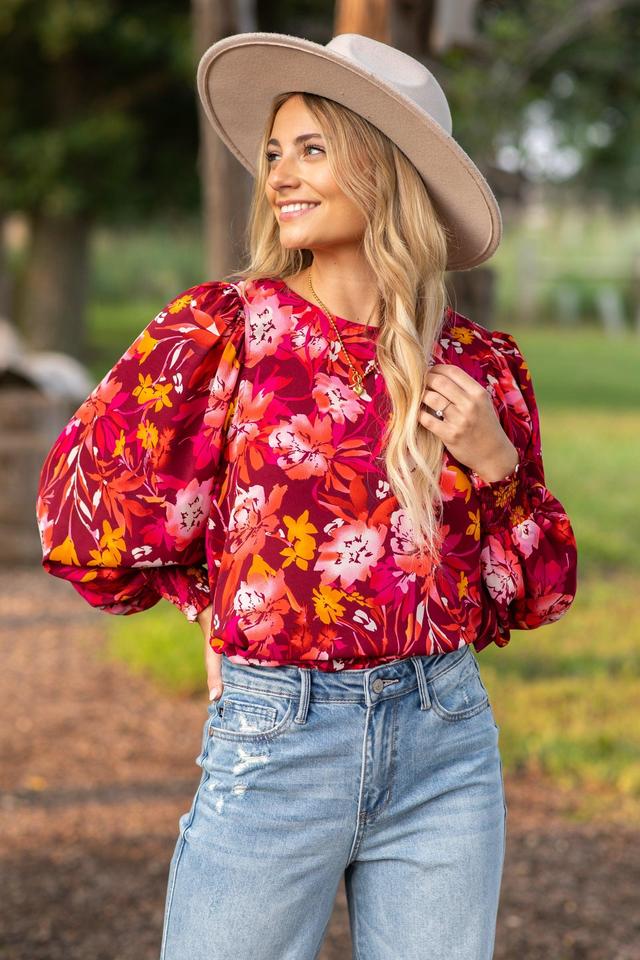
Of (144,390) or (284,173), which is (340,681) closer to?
(144,390)

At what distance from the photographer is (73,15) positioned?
12938 millimetres

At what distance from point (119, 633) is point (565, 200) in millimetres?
24541

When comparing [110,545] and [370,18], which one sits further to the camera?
[370,18]

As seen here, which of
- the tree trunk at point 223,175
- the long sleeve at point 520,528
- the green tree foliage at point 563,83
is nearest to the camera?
the long sleeve at point 520,528

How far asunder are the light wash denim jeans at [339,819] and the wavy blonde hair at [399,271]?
0.24 m

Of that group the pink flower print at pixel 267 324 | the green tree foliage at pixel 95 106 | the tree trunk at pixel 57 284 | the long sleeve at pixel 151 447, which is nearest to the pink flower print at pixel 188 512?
the long sleeve at pixel 151 447

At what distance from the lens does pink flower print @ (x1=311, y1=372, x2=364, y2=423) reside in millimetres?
1923

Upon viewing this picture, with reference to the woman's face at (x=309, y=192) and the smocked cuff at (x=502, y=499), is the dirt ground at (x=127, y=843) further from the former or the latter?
the woman's face at (x=309, y=192)

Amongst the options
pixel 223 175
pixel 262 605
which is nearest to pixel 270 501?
pixel 262 605

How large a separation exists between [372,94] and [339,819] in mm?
1027

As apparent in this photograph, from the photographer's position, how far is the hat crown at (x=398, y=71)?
1.97 meters

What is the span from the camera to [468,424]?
194cm

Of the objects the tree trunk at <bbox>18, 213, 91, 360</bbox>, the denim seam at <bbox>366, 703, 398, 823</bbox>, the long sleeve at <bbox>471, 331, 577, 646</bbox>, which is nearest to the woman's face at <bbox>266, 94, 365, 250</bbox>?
the long sleeve at <bbox>471, 331, 577, 646</bbox>

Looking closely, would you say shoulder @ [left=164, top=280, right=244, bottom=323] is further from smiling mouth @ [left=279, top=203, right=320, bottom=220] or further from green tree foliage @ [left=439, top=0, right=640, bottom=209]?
green tree foliage @ [left=439, top=0, right=640, bottom=209]
